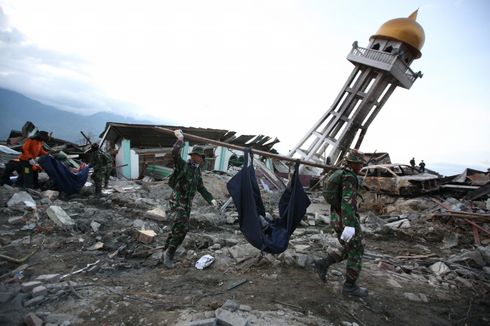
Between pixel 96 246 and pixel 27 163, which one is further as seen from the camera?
pixel 27 163

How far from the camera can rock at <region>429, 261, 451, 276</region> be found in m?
4.80

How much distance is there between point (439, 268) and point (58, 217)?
286 inches

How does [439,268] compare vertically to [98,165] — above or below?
below

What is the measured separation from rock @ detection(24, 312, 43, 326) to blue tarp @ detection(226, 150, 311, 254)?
2336 mm

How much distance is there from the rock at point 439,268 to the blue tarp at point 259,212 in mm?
2994

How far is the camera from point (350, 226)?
3328mm

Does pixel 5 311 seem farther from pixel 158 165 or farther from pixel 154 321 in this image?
pixel 158 165

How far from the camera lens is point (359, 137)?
67.1 feet

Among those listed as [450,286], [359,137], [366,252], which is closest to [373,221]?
[366,252]

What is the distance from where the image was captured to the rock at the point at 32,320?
7.94ft

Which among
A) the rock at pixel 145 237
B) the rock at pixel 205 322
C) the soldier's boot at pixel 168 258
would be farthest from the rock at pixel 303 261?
the rock at pixel 145 237

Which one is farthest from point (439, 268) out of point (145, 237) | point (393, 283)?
point (145, 237)

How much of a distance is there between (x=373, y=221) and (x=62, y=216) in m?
8.07

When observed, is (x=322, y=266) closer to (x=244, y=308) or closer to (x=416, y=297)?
(x=244, y=308)
